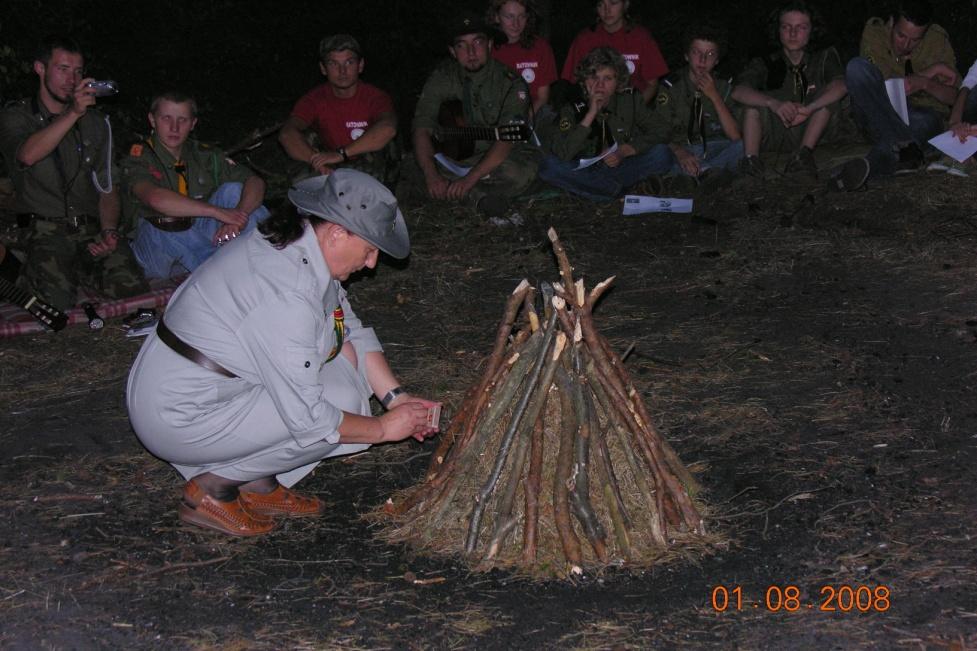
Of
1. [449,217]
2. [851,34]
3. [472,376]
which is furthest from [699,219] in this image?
[851,34]

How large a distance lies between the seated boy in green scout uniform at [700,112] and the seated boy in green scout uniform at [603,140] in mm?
125

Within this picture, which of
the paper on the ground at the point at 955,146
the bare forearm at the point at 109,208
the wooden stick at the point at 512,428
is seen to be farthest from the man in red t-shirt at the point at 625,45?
the wooden stick at the point at 512,428

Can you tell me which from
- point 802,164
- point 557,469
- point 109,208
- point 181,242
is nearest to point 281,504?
point 557,469

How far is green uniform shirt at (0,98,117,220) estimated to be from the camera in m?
6.91

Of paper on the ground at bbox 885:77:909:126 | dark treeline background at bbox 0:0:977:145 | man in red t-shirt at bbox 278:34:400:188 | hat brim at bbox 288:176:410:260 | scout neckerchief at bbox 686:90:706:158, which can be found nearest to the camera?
hat brim at bbox 288:176:410:260

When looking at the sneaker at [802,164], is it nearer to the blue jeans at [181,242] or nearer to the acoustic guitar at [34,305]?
the blue jeans at [181,242]

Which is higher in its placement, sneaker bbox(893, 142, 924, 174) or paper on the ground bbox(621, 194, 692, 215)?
sneaker bbox(893, 142, 924, 174)

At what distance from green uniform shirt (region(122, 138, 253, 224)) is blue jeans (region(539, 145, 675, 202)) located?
2649mm

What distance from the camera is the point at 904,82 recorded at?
8.79 m

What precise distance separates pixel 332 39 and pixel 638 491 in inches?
214

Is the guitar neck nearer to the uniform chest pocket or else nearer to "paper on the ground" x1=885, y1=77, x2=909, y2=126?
the uniform chest pocket

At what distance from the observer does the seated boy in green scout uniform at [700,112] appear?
879 centimetres

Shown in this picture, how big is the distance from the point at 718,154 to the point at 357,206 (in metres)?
5.75
